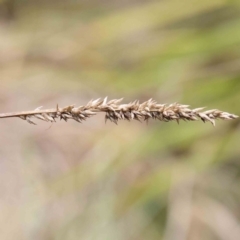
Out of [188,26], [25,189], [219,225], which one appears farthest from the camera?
[188,26]

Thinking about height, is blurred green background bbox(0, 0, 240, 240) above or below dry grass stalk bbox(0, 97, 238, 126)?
above

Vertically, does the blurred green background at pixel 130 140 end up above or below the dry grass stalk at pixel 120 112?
above

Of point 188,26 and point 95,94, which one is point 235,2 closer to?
point 188,26

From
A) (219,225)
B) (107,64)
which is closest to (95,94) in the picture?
(107,64)

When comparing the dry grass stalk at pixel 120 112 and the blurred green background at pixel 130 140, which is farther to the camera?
the blurred green background at pixel 130 140

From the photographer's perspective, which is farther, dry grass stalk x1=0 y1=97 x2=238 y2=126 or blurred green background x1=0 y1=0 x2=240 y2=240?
blurred green background x1=0 y1=0 x2=240 y2=240

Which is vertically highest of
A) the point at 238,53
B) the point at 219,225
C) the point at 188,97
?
the point at 238,53

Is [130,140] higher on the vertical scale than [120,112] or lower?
higher

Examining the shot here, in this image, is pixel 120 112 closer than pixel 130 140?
Yes
